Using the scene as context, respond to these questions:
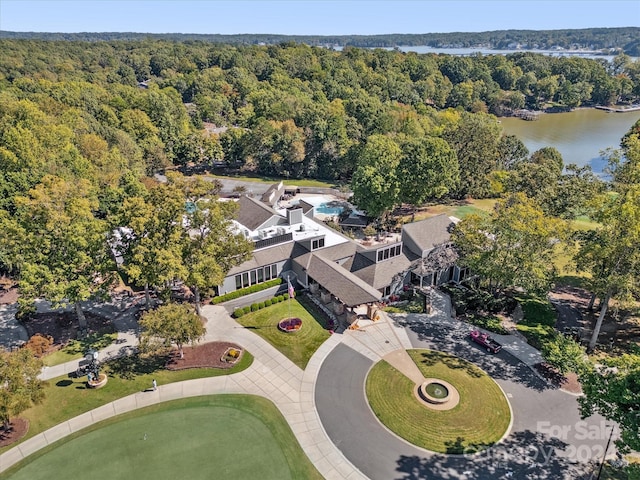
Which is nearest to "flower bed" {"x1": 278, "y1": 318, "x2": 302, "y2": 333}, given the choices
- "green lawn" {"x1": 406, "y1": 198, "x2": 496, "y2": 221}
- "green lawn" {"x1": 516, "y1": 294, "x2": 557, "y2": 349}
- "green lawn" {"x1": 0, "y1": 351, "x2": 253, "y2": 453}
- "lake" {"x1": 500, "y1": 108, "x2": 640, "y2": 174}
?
"green lawn" {"x1": 0, "y1": 351, "x2": 253, "y2": 453}

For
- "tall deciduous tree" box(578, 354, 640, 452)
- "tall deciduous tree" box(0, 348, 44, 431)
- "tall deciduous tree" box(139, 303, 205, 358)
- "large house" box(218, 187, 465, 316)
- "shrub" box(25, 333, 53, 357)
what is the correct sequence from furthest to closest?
"large house" box(218, 187, 465, 316)
"shrub" box(25, 333, 53, 357)
"tall deciduous tree" box(139, 303, 205, 358)
"tall deciduous tree" box(0, 348, 44, 431)
"tall deciduous tree" box(578, 354, 640, 452)

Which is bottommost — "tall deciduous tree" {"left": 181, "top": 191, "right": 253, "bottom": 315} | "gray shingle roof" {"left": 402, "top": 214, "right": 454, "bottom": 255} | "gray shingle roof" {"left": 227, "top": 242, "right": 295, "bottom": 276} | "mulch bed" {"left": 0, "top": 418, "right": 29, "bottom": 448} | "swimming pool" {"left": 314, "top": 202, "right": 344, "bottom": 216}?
"mulch bed" {"left": 0, "top": 418, "right": 29, "bottom": 448}

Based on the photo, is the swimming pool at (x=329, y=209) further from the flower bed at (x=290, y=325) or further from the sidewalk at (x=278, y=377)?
the flower bed at (x=290, y=325)

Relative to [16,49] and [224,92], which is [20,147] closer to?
[224,92]

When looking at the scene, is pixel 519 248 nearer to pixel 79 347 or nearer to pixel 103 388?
pixel 103 388

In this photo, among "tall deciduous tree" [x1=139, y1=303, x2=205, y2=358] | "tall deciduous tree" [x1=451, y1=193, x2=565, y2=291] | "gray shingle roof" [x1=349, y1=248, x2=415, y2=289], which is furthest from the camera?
"gray shingle roof" [x1=349, y1=248, x2=415, y2=289]

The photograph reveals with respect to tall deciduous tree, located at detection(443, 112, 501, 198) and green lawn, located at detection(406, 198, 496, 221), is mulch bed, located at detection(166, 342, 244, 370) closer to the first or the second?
green lawn, located at detection(406, 198, 496, 221)

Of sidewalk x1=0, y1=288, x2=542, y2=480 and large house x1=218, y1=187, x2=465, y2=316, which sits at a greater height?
large house x1=218, y1=187, x2=465, y2=316
